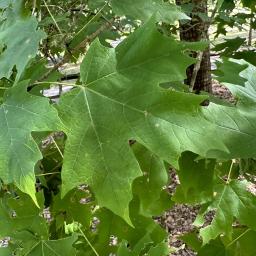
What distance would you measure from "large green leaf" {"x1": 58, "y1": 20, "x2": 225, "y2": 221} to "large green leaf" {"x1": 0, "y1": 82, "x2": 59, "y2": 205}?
0.08 metres

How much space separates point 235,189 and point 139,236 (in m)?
0.39

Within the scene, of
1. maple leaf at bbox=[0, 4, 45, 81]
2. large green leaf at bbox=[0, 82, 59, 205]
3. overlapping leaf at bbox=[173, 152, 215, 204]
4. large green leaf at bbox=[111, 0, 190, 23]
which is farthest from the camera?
large green leaf at bbox=[111, 0, 190, 23]

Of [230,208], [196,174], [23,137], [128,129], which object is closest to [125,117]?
[128,129]

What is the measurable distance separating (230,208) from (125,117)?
0.52 meters

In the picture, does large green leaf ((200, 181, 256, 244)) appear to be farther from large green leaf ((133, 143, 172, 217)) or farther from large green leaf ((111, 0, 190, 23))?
large green leaf ((111, 0, 190, 23))

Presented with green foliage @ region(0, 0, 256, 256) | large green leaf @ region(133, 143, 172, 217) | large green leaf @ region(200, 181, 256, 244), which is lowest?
large green leaf @ region(200, 181, 256, 244)

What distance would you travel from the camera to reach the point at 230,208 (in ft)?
4.75

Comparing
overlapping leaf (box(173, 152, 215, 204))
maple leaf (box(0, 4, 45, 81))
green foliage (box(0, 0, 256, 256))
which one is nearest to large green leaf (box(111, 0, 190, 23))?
green foliage (box(0, 0, 256, 256))

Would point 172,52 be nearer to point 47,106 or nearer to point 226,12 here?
point 47,106

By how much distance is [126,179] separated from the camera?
1.10 m

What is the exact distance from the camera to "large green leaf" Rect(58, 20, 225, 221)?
1.10 m

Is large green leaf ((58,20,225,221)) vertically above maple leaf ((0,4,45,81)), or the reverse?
maple leaf ((0,4,45,81))

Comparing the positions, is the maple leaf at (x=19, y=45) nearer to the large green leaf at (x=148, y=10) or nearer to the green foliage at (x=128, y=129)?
the green foliage at (x=128, y=129)

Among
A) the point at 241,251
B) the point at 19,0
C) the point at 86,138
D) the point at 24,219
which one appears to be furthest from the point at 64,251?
the point at 19,0
